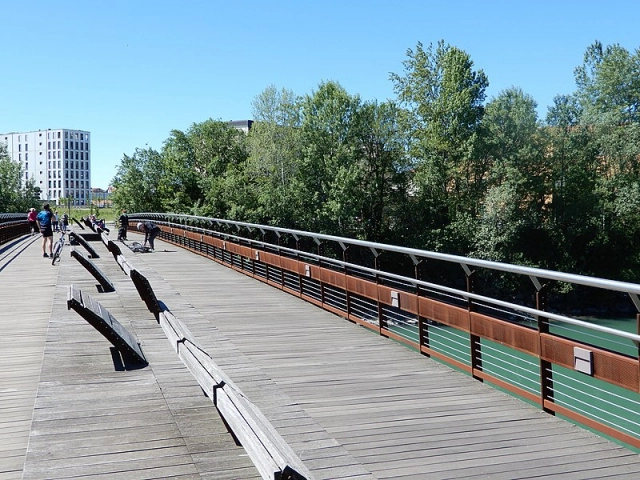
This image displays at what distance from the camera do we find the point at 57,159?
18188cm

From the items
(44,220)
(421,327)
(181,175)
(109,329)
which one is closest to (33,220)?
(44,220)

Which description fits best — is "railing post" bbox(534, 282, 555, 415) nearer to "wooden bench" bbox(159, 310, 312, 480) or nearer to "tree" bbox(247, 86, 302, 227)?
"wooden bench" bbox(159, 310, 312, 480)

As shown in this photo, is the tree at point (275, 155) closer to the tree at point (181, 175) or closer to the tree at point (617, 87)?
the tree at point (181, 175)

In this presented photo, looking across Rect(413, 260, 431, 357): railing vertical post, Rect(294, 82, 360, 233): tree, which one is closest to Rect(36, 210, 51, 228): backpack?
Rect(413, 260, 431, 357): railing vertical post

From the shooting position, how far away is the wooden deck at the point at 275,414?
12.2 ft

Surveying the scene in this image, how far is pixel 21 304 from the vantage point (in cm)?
1037

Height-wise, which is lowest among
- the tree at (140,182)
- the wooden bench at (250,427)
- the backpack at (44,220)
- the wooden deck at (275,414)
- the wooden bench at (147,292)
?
the wooden deck at (275,414)

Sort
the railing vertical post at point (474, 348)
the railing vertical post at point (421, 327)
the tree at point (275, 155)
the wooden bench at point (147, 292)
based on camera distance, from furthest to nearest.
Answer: the tree at point (275, 155)
the railing vertical post at point (421, 327)
the wooden bench at point (147, 292)
the railing vertical post at point (474, 348)

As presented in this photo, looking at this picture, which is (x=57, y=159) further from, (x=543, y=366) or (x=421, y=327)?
(x=543, y=366)

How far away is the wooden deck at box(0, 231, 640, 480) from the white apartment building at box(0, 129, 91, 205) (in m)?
182

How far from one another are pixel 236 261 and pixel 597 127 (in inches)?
1509

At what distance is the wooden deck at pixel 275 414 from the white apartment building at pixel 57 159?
182 metres

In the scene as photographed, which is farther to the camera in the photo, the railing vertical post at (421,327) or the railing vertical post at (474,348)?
the railing vertical post at (421,327)

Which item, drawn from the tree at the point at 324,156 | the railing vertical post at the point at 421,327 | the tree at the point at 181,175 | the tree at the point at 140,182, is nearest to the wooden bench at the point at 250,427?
the railing vertical post at the point at 421,327
